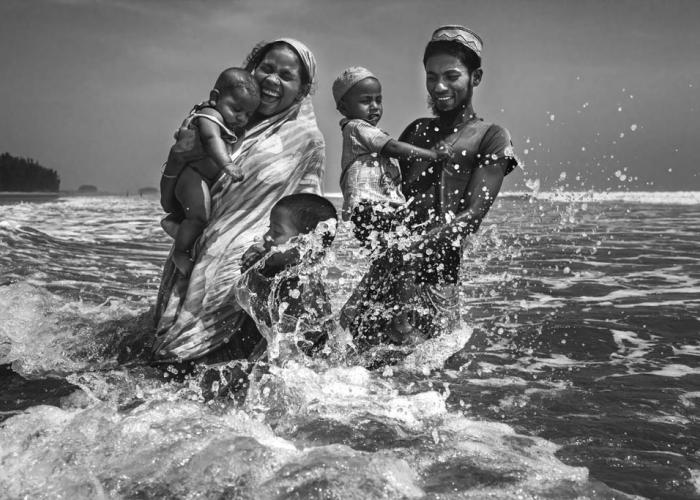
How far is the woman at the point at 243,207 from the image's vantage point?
405cm

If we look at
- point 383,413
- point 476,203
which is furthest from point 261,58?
point 383,413

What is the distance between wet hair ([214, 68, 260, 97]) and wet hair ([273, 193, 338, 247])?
58 cm

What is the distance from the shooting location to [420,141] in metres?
4.47

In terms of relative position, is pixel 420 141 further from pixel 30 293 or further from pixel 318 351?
pixel 30 293

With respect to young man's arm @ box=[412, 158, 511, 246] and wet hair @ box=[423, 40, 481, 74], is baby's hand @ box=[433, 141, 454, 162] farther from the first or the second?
wet hair @ box=[423, 40, 481, 74]

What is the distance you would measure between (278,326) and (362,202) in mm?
835

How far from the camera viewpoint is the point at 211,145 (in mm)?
3877

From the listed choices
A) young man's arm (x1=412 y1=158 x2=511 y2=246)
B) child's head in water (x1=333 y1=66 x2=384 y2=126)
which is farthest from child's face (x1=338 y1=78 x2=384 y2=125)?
young man's arm (x1=412 y1=158 x2=511 y2=246)

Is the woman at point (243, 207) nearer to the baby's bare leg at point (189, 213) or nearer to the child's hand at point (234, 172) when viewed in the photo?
the baby's bare leg at point (189, 213)

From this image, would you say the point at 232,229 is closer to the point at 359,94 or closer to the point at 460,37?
the point at 359,94

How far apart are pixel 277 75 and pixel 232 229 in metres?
0.87

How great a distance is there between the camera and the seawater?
270 centimetres

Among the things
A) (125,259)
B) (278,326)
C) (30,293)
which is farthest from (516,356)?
(125,259)

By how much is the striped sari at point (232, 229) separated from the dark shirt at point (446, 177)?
0.62m
